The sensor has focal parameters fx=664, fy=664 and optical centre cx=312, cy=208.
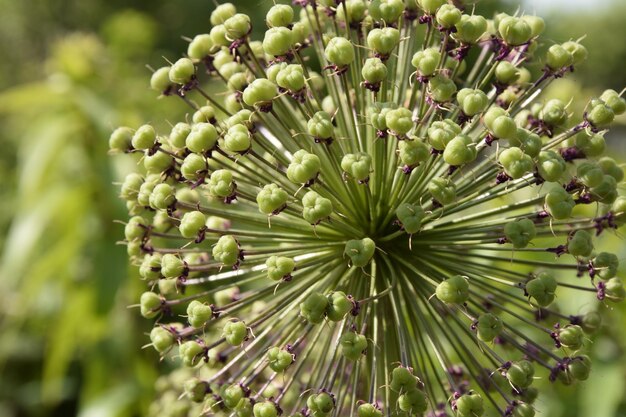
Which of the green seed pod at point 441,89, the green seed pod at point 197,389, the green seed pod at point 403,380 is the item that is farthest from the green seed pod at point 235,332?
the green seed pod at point 441,89

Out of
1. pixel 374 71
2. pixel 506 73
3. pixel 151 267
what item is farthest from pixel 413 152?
pixel 151 267

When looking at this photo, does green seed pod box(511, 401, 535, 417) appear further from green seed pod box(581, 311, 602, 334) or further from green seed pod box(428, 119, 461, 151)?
green seed pod box(428, 119, 461, 151)

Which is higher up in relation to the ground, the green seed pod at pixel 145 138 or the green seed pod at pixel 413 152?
the green seed pod at pixel 145 138

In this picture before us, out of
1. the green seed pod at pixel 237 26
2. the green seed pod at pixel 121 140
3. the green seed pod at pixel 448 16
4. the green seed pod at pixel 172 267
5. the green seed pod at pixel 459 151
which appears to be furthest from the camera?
the green seed pod at pixel 121 140

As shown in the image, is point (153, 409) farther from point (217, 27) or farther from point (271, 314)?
point (217, 27)

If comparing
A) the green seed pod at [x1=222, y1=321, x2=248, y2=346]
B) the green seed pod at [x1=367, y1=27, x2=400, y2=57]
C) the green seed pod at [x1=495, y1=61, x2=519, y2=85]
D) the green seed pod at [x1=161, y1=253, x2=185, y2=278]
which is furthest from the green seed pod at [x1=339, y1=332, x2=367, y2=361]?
the green seed pod at [x1=495, y1=61, x2=519, y2=85]

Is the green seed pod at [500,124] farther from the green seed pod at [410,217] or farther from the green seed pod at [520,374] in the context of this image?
the green seed pod at [520,374]
